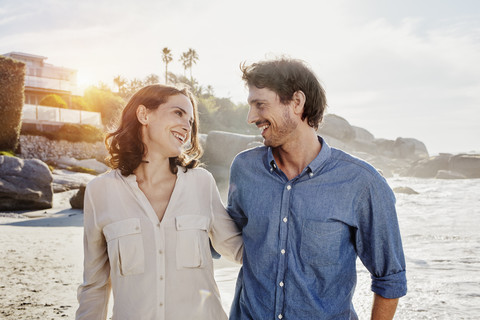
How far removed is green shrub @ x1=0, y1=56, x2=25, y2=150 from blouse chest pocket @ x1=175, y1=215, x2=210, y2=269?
17940 mm

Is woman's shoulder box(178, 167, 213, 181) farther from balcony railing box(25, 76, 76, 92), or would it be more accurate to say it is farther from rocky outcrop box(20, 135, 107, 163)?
balcony railing box(25, 76, 76, 92)

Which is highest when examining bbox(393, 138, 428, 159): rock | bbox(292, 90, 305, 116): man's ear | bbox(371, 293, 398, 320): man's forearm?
bbox(292, 90, 305, 116): man's ear

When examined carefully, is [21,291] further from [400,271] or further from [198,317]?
[400,271]

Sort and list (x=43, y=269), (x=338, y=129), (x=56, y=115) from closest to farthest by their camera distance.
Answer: (x=43, y=269) → (x=56, y=115) → (x=338, y=129)

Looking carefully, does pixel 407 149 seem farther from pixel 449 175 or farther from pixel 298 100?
pixel 298 100

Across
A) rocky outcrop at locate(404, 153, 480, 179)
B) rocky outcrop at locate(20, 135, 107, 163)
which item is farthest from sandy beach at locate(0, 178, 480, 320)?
rocky outcrop at locate(404, 153, 480, 179)

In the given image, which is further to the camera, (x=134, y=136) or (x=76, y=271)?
(x=76, y=271)

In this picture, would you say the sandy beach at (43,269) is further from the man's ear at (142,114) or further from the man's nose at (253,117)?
the man's nose at (253,117)

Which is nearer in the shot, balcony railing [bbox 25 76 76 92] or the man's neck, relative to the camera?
the man's neck

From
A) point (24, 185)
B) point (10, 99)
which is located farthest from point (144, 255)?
point (10, 99)

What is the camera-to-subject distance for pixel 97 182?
2537 mm

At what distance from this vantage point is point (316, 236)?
2.16 meters

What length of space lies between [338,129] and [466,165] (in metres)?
11.1

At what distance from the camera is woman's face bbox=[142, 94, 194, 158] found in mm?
2697
